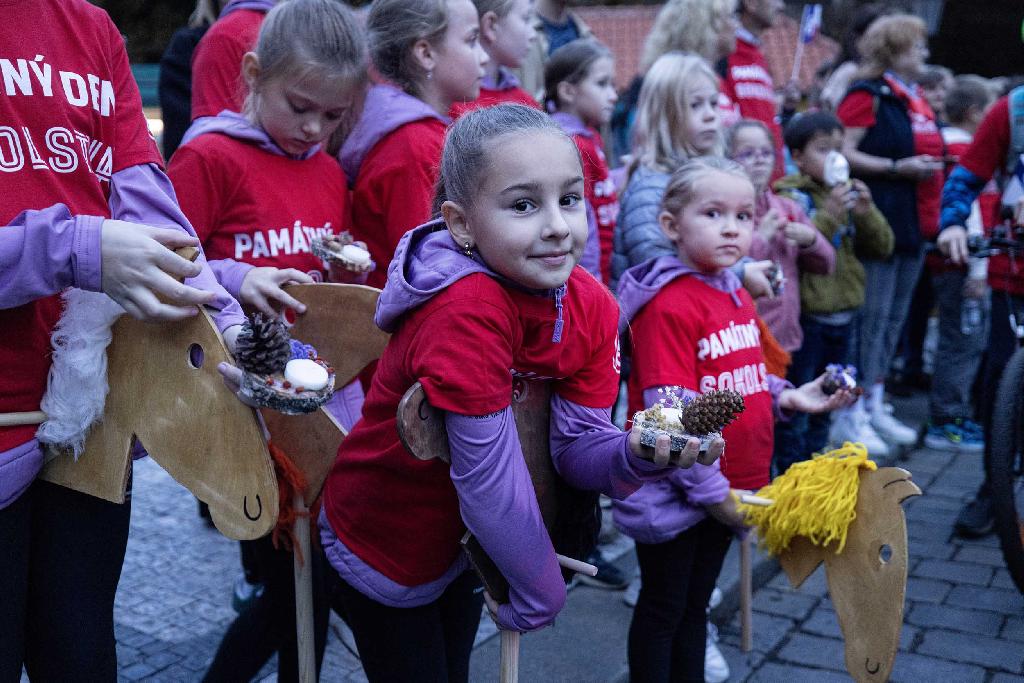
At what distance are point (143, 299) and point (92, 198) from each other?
1.09 feet

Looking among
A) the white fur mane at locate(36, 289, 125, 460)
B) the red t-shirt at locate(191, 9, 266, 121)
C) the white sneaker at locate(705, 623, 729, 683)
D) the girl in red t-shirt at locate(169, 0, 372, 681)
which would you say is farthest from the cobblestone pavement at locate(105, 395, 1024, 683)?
the red t-shirt at locate(191, 9, 266, 121)

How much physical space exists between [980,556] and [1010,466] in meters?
0.90

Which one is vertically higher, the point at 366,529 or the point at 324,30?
the point at 324,30

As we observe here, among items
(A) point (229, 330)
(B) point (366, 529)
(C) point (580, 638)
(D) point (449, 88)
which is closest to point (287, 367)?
(A) point (229, 330)

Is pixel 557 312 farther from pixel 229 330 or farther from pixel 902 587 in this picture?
pixel 902 587

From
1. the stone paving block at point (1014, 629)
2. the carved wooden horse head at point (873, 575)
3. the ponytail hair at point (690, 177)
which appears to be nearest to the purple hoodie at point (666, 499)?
the ponytail hair at point (690, 177)

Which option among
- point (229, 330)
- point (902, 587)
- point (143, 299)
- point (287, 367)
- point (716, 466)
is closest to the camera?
point (143, 299)

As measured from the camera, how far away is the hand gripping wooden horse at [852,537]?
8.09ft

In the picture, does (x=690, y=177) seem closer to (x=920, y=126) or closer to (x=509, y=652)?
(x=509, y=652)

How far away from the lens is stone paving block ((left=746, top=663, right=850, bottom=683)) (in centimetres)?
344

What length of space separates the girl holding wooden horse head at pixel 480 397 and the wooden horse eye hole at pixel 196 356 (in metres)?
0.34

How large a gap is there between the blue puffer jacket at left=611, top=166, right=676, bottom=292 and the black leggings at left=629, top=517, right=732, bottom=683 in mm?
1038

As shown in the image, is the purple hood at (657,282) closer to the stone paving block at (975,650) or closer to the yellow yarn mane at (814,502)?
the yellow yarn mane at (814,502)

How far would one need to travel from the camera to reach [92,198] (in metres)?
1.95
